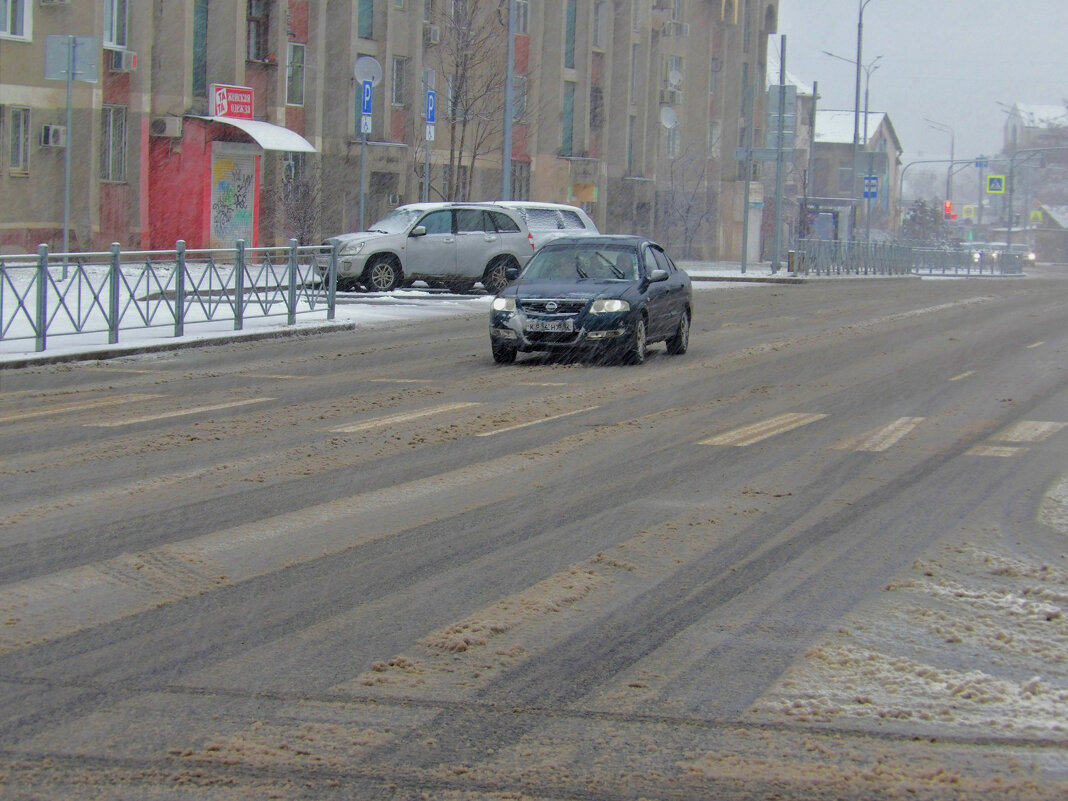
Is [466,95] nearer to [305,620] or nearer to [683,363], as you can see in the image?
[683,363]

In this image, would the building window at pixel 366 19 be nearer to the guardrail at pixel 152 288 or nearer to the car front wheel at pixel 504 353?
the guardrail at pixel 152 288

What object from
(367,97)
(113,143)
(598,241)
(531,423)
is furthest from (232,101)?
(531,423)

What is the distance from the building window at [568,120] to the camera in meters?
60.8

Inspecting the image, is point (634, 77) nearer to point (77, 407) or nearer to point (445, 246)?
point (445, 246)

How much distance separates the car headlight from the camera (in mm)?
17478

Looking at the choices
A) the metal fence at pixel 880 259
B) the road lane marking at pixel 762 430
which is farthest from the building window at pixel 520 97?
the road lane marking at pixel 762 430

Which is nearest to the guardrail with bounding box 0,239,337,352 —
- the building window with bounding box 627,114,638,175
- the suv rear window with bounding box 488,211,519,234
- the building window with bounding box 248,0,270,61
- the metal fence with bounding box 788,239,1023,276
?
the suv rear window with bounding box 488,211,519,234

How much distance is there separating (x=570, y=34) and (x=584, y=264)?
44.0 metres

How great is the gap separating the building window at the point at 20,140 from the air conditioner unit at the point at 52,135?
13.3 inches

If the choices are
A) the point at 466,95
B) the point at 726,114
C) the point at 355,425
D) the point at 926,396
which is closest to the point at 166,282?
the point at 355,425

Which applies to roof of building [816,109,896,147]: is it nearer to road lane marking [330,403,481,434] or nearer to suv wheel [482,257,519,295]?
suv wheel [482,257,519,295]

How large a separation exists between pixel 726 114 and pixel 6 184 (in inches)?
1940

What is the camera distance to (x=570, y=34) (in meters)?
60.8

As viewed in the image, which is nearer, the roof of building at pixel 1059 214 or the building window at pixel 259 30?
the building window at pixel 259 30
